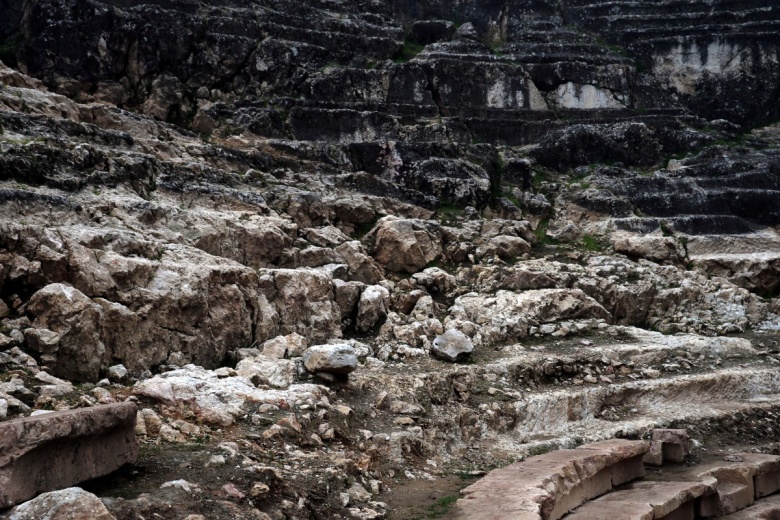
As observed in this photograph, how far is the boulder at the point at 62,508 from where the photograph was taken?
19.4 ft

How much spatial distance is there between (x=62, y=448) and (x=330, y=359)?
598 centimetres

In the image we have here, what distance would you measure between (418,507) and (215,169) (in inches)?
492

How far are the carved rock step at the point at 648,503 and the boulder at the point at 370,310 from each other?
7036 mm

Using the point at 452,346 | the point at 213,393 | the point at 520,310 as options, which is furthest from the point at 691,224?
the point at 213,393

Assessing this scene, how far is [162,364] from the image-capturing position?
12.6 m

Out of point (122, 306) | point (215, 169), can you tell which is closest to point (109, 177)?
point (215, 169)

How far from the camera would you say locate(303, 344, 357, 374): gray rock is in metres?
12.4

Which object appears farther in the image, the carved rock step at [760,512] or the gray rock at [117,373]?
the carved rock step at [760,512]

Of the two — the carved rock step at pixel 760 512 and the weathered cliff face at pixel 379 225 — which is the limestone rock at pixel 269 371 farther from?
the carved rock step at pixel 760 512

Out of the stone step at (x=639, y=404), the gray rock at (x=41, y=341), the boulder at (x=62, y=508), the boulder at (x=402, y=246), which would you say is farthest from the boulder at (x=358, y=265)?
the boulder at (x=62, y=508)

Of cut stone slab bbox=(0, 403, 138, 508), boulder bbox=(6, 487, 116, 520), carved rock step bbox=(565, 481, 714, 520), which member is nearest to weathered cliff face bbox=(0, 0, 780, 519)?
boulder bbox=(6, 487, 116, 520)

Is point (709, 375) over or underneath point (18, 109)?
underneath

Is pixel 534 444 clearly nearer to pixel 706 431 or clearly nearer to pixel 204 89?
pixel 706 431

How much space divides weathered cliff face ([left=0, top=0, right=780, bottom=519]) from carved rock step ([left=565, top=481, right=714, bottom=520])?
246cm
